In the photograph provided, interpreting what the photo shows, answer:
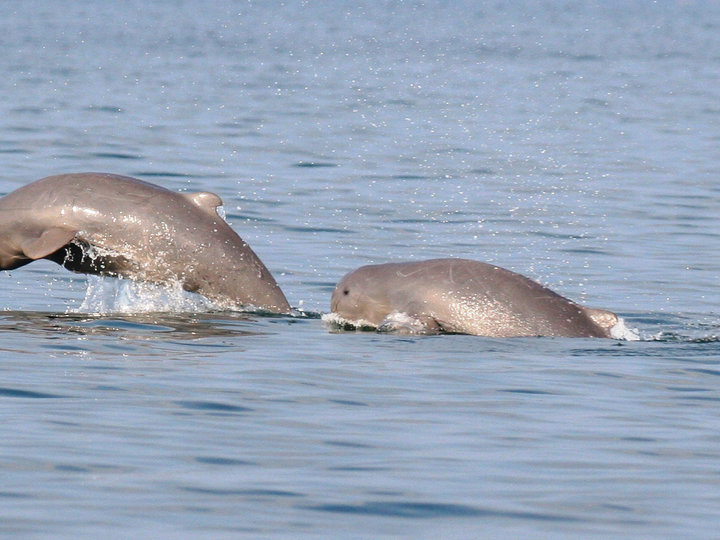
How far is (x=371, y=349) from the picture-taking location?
1352 centimetres

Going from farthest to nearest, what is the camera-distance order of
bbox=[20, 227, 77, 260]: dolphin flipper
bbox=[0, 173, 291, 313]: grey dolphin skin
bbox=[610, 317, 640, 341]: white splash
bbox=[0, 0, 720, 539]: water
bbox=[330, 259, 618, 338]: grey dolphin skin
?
1. bbox=[0, 173, 291, 313]: grey dolphin skin
2. bbox=[20, 227, 77, 260]: dolphin flipper
3. bbox=[610, 317, 640, 341]: white splash
4. bbox=[330, 259, 618, 338]: grey dolphin skin
5. bbox=[0, 0, 720, 539]: water

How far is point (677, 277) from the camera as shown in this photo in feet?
60.6

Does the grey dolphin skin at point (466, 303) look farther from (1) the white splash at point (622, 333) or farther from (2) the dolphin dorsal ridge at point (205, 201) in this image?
(2) the dolphin dorsal ridge at point (205, 201)

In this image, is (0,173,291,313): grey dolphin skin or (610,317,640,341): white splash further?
(0,173,291,313): grey dolphin skin

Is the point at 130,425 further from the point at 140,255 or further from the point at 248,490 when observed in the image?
the point at 140,255

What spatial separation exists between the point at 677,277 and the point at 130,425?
9.33 meters

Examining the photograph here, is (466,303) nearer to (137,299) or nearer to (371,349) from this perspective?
(371,349)

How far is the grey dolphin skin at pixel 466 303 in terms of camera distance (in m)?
14.0

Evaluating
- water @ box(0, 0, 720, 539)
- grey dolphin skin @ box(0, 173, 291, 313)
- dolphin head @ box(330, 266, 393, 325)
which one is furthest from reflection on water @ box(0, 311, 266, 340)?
dolphin head @ box(330, 266, 393, 325)

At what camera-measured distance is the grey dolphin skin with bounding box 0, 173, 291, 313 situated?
15.0 metres

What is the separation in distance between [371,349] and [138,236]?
2.65 m

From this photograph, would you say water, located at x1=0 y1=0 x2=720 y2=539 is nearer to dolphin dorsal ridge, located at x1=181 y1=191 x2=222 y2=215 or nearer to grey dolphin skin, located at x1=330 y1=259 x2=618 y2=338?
grey dolphin skin, located at x1=330 y1=259 x2=618 y2=338

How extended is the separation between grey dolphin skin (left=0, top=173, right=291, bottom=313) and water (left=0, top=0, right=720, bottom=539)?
351 mm

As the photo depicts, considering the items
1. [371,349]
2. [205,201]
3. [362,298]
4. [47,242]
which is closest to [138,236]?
[205,201]
